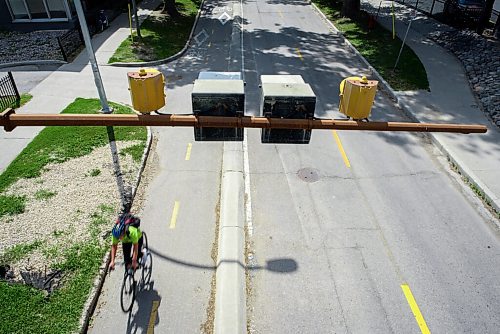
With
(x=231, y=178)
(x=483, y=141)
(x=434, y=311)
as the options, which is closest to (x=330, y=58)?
(x=483, y=141)

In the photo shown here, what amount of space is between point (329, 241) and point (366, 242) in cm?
101

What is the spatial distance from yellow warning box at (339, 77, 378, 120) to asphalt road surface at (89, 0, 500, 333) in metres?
4.77

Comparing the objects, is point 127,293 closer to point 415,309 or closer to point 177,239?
point 177,239

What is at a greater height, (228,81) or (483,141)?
(228,81)

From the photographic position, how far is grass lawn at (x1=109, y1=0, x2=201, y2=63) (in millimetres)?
21375

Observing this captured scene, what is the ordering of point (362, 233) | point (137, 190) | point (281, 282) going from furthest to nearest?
point (137, 190) < point (362, 233) < point (281, 282)

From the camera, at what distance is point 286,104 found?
482cm

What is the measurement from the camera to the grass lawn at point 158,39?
70.1 feet

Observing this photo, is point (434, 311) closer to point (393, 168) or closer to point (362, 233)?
point (362, 233)

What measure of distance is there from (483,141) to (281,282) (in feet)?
35.7

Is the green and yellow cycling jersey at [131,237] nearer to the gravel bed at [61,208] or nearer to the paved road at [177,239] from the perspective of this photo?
the paved road at [177,239]

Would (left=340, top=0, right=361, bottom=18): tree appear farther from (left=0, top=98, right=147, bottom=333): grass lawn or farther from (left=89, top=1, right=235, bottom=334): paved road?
(left=0, top=98, right=147, bottom=333): grass lawn

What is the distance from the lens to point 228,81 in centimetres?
507

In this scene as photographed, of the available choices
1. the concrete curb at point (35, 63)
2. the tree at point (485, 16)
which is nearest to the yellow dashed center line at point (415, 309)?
the concrete curb at point (35, 63)
